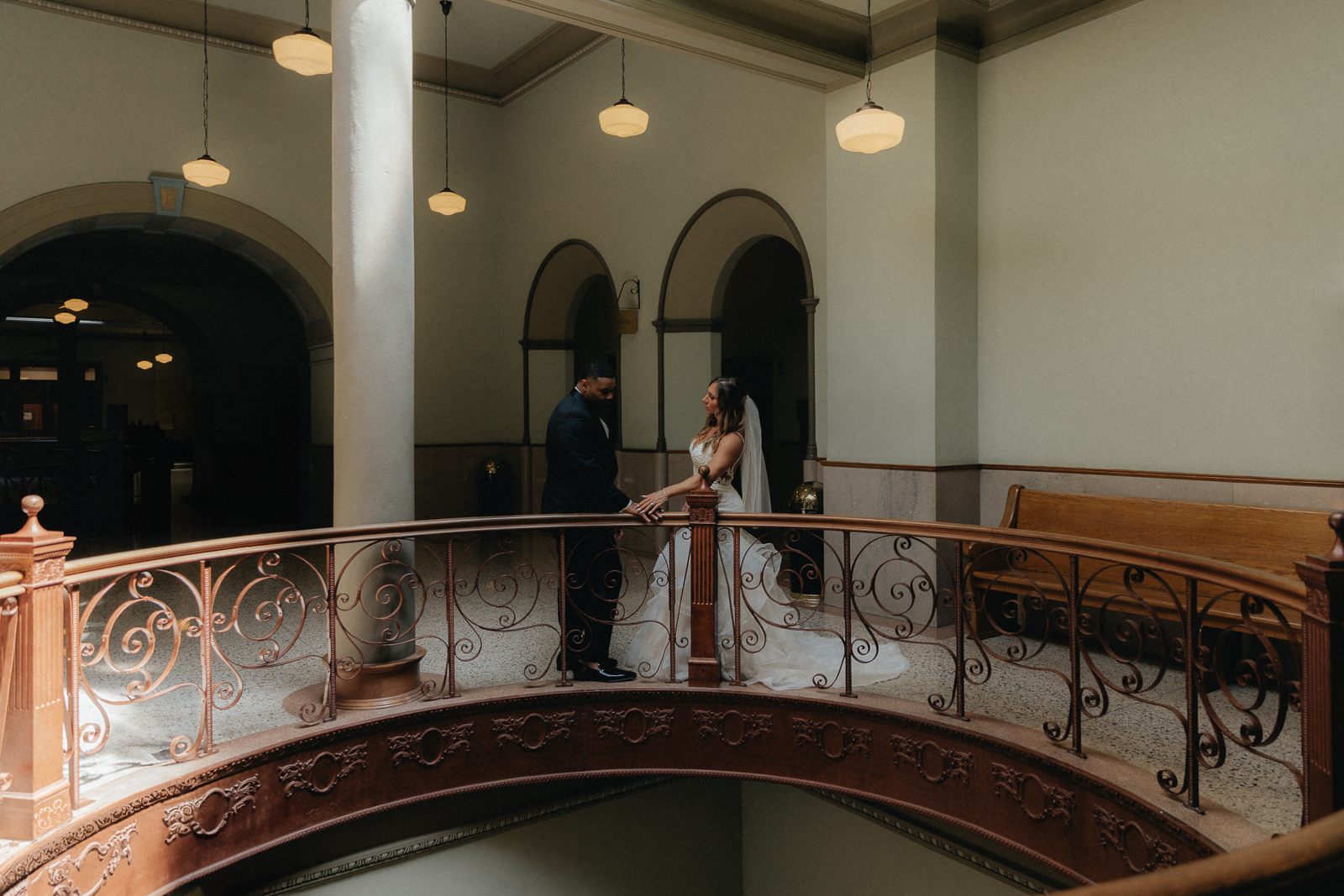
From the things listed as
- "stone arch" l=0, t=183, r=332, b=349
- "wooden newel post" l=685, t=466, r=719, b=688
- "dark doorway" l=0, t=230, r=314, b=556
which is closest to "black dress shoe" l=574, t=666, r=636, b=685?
A: "wooden newel post" l=685, t=466, r=719, b=688

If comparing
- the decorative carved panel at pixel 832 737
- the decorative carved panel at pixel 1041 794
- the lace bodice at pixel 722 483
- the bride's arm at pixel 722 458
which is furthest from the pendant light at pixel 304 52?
the decorative carved panel at pixel 1041 794

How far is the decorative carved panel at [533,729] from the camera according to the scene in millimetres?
4602

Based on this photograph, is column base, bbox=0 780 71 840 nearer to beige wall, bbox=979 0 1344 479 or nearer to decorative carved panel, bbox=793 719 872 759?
decorative carved panel, bbox=793 719 872 759

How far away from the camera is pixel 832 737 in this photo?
4.59m

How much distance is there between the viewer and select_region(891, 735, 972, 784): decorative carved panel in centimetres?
413

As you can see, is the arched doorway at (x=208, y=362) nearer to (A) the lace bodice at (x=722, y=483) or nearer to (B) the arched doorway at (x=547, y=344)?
(B) the arched doorway at (x=547, y=344)

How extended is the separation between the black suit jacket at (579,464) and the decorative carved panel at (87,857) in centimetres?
243

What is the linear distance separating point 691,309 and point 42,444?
451 inches

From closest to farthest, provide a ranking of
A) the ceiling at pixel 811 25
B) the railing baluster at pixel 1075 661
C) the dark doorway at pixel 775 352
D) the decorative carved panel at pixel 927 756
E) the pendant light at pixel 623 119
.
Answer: the railing baluster at pixel 1075 661 < the decorative carved panel at pixel 927 756 < the ceiling at pixel 811 25 < the pendant light at pixel 623 119 < the dark doorway at pixel 775 352

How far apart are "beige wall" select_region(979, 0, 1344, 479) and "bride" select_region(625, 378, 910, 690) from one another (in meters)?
2.29

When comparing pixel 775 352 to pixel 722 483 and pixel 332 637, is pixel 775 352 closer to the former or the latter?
pixel 722 483

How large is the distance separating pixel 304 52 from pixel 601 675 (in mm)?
4881

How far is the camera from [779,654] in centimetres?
514

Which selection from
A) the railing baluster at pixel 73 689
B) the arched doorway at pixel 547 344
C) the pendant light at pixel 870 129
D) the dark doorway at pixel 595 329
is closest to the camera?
the railing baluster at pixel 73 689
